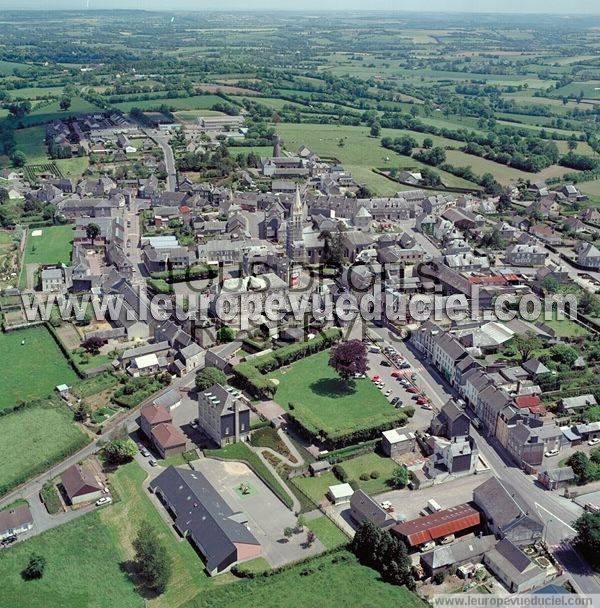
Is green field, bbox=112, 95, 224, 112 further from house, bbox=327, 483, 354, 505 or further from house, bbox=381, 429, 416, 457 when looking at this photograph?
house, bbox=327, 483, 354, 505

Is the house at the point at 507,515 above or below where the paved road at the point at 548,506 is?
above

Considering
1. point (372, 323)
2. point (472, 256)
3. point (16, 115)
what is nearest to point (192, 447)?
point (372, 323)

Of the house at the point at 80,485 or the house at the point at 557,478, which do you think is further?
the house at the point at 557,478

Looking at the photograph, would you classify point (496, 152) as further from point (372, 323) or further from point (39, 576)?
point (39, 576)

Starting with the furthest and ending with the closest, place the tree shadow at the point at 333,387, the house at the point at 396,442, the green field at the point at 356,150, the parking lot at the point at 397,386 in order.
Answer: the green field at the point at 356,150, the tree shadow at the point at 333,387, the parking lot at the point at 397,386, the house at the point at 396,442

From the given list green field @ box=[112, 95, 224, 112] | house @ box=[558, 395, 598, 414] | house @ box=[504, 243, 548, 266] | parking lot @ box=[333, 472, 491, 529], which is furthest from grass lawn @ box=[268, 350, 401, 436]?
green field @ box=[112, 95, 224, 112]

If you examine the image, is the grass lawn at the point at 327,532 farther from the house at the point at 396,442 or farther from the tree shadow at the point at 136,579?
the tree shadow at the point at 136,579

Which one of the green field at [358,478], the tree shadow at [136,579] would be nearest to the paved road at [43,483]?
the tree shadow at [136,579]
